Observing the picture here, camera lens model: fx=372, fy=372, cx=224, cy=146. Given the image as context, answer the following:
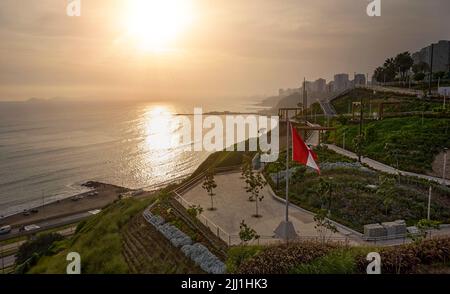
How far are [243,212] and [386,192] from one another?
7.03 m

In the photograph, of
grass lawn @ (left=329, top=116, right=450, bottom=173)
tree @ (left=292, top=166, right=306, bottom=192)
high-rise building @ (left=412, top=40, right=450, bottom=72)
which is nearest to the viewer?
tree @ (left=292, top=166, right=306, bottom=192)

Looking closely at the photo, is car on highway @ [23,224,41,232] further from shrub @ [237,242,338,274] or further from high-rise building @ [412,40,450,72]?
high-rise building @ [412,40,450,72]

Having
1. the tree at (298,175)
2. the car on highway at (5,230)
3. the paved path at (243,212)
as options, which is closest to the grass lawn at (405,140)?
the tree at (298,175)

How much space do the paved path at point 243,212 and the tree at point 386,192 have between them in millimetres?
3346

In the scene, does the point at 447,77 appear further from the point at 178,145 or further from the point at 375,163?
the point at 178,145

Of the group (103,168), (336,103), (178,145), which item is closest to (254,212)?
(336,103)

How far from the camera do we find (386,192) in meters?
17.9

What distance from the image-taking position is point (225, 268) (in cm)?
1191

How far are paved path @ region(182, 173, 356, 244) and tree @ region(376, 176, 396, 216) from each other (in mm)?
3346

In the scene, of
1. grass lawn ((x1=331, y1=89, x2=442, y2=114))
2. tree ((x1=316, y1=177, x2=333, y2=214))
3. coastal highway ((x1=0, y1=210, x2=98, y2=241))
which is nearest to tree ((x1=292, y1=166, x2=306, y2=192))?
tree ((x1=316, y1=177, x2=333, y2=214))

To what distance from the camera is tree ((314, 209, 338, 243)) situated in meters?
13.5

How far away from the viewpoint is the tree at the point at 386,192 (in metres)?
16.5

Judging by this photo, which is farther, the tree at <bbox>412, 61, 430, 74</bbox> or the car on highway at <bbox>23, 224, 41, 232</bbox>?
the tree at <bbox>412, 61, 430, 74</bbox>

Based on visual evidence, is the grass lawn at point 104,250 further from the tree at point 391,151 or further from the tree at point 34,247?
the tree at point 391,151
